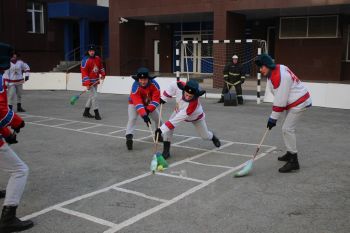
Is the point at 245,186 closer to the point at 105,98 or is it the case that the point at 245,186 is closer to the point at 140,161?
the point at 140,161

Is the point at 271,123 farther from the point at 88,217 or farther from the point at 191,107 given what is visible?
the point at 88,217

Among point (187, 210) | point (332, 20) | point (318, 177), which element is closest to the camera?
point (187, 210)

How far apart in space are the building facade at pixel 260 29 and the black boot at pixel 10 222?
1795cm

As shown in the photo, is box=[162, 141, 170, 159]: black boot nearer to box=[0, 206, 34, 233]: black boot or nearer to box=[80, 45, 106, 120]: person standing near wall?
box=[0, 206, 34, 233]: black boot

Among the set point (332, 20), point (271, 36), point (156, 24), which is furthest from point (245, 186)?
point (156, 24)

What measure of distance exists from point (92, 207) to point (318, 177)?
356cm

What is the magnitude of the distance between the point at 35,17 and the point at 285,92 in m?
27.0

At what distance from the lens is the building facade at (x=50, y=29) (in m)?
27.9

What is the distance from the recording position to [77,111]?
14484 mm

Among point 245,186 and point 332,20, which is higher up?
point 332,20

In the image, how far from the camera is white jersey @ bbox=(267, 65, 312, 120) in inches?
265

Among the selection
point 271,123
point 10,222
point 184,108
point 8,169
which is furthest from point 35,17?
point 10,222

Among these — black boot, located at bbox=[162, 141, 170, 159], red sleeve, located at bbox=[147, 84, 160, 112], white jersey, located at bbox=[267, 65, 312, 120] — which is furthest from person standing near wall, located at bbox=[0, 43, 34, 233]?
white jersey, located at bbox=[267, 65, 312, 120]

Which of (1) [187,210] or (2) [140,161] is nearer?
(1) [187,210]
